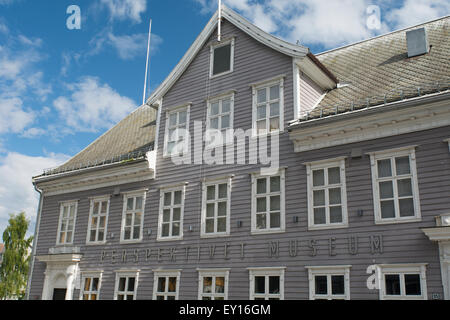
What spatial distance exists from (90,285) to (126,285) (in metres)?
2.29

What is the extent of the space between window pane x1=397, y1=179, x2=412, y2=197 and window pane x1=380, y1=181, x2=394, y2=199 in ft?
0.76

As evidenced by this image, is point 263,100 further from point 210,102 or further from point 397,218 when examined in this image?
point 397,218

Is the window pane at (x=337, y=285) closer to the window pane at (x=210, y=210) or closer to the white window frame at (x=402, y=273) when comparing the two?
the white window frame at (x=402, y=273)

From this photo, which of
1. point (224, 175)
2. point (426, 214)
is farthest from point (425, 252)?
Answer: point (224, 175)

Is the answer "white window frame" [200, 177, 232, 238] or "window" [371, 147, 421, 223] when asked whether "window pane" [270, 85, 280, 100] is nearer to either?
"white window frame" [200, 177, 232, 238]

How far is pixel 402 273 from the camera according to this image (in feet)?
41.3

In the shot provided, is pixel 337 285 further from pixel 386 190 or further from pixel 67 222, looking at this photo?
pixel 67 222

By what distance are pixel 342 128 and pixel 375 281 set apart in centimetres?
499

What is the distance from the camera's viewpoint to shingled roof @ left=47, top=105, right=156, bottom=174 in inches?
853

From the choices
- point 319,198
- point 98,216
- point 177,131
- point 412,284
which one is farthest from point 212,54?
point 412,284

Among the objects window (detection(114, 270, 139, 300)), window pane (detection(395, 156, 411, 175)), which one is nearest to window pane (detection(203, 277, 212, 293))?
window (detection(114, 270, 139, 300))

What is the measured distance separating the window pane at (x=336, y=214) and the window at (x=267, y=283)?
2.38 meters

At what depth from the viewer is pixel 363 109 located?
14.1 meters

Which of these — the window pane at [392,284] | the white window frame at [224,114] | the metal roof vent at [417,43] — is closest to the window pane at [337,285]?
the window pane at [392,284]
